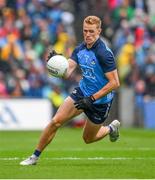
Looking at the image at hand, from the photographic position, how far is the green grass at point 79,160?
1092cm

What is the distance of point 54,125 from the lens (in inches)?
480

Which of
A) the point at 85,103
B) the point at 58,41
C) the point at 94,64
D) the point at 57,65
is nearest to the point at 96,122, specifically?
the point at 85,103

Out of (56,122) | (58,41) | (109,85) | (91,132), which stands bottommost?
(58,41)

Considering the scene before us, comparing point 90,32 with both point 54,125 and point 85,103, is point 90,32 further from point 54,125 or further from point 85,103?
point 54,125

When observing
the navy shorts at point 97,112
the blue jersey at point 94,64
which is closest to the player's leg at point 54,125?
the navy shorts at point 97,112

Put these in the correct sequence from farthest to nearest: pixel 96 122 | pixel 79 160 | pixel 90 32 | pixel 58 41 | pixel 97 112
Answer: pixel 58 41 → pixel 79 160 → pixel 96 122 → pixel 97 112 → pixel 90 32

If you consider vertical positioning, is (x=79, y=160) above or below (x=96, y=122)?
below

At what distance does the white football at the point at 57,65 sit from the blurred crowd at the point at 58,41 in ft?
40.8

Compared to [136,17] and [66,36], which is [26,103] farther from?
[136,17]

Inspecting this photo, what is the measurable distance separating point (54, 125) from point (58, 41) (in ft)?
51.6

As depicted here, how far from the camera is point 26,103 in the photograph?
24359 millimetres

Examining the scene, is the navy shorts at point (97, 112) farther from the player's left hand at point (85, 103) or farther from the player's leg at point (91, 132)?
the player's left hand at point (85, 103)

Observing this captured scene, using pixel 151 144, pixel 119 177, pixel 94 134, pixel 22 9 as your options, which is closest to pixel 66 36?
pixel 22 9

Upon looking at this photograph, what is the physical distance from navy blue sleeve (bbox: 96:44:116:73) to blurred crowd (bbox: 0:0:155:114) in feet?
41.8
